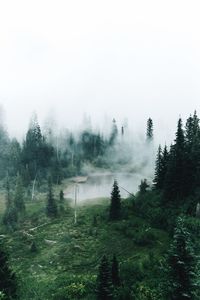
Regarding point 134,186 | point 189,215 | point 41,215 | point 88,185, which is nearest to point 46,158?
point 88,185

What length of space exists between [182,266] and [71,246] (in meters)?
45.5

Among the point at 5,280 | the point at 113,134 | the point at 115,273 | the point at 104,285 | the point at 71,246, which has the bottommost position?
the point at 71,246

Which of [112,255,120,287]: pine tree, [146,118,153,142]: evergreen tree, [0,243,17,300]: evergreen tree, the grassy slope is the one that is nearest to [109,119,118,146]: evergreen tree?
[146,118,153,142]: evergreen tree

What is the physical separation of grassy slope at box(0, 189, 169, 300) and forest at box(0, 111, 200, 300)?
0.56ft

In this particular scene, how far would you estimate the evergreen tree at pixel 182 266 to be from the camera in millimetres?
34125

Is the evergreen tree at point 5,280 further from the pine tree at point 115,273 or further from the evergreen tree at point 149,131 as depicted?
the evergreen tree at point 149,131

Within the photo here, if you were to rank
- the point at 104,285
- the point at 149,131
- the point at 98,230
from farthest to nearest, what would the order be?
1. the point at 149,131
2. the point at 98,230
3. the point at 104,285

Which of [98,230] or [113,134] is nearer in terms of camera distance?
[98,230]

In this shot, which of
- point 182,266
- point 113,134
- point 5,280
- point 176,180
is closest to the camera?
point 182,266

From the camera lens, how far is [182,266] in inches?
1347

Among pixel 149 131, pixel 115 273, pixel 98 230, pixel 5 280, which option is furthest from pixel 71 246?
pixel 149 131

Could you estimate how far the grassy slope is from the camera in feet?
212

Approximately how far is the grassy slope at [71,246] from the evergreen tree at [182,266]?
25330mm

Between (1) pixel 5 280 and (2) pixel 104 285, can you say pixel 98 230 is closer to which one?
(1) pixel 5 280
